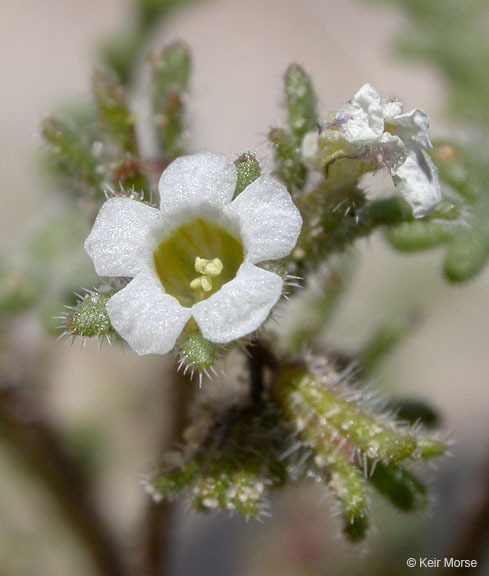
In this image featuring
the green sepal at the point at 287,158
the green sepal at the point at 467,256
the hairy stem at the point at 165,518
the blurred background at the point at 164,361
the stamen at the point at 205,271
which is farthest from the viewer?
the blurred background at the point at 164,361

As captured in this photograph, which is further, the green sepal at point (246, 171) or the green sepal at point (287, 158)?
the green sepal at point (287, 158)

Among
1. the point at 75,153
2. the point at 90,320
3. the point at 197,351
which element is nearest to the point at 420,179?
the point at 197,351

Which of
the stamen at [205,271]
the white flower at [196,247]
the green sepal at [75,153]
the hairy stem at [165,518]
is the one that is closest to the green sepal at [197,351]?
the white flower at [196,247]

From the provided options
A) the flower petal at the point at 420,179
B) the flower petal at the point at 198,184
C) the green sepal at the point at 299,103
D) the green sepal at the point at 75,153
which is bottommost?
the green sepal at the point at 75,153

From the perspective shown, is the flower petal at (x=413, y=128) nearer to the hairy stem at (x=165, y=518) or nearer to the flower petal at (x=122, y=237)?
the flower petal at (x=122, y=237)

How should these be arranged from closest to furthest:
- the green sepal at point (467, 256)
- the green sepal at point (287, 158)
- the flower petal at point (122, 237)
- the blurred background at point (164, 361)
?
the flower petal at point (122, 237) → the green sepal at point (287, 158) → the green sepal at point (467, 256) → the blurred background at point (164, 361)

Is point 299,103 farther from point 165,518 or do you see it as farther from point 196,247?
point 165,518

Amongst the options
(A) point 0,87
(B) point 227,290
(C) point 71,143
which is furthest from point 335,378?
(A) point 0,87

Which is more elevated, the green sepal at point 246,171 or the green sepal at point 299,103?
the green sepal at point 299,103

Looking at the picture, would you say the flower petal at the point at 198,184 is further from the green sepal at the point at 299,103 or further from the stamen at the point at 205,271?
the green sepal at the point at 299,103

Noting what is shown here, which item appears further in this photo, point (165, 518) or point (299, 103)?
point (165, 518)
